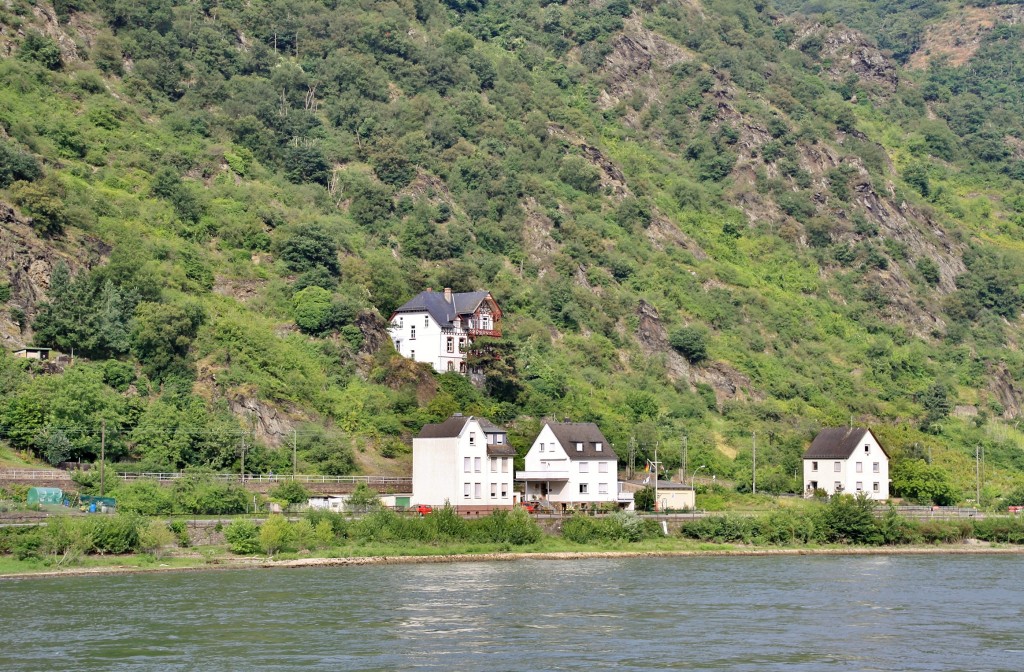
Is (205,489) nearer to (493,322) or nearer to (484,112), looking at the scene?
(493,322)

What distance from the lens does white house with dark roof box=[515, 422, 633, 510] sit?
107 m

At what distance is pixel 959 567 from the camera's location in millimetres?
88062

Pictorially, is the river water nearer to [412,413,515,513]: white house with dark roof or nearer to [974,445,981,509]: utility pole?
[412,413,515,513]: white house with dark roof

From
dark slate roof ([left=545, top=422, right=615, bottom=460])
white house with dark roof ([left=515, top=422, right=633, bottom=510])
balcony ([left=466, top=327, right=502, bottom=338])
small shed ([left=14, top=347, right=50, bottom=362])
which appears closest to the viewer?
small shed ([left=14, top=347, right=50, bottom=362])

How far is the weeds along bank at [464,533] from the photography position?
77.3 metres

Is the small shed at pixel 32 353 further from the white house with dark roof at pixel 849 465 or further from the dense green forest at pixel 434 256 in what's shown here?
the white house with dark roof at pixel 849 465

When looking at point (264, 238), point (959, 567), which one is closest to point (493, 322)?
point (264, 238)

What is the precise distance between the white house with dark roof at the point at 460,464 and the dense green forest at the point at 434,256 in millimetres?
5778

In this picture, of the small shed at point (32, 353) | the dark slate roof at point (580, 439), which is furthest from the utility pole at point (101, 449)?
the dark slate roof at point (580, 439)

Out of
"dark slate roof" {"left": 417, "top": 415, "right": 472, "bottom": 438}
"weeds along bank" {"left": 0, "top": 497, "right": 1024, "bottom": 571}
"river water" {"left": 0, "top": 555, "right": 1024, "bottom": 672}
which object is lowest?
"river water" {"left": 0, "top": 555, "right": 1024, "bottom": 672}

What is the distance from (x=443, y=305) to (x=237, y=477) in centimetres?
3510

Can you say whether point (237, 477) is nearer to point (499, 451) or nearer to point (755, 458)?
point (499, 451)

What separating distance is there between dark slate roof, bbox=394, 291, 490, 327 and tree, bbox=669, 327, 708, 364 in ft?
85.8

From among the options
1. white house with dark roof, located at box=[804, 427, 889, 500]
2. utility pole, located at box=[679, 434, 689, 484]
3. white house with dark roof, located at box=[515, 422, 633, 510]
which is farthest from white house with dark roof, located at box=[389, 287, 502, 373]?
white house with dark roof, located at box=[804, 427, 889, 500]
